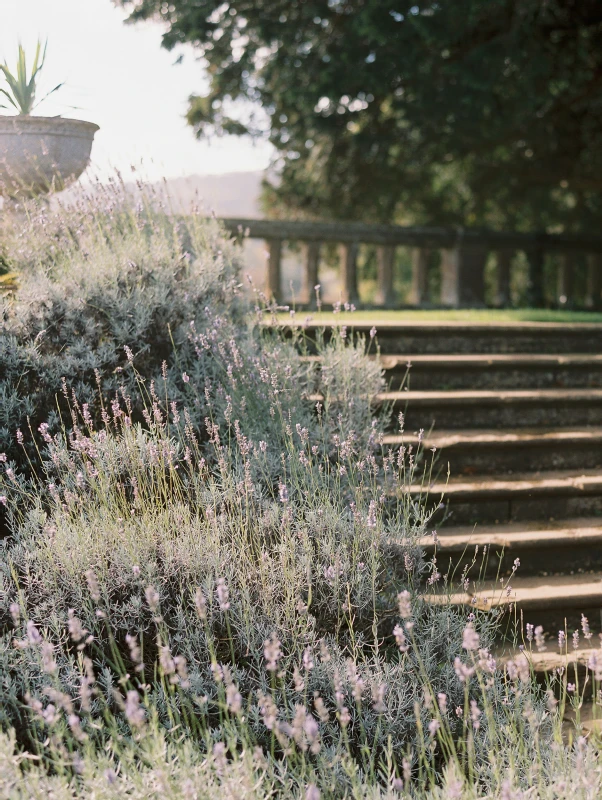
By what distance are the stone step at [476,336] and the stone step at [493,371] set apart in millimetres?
147

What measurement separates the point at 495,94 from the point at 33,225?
732 centimetres

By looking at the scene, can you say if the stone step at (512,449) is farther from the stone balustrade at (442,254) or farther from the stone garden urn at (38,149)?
the stone balustrade at (442,254)

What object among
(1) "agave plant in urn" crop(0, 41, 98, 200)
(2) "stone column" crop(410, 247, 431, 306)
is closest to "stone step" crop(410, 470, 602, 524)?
(1) "agave plant in urn" crop(0, 41, 98, 200)

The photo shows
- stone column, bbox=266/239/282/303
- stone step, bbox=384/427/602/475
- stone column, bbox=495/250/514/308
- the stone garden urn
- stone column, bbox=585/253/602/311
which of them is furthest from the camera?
A: stone column, bbox=585/253/602/311

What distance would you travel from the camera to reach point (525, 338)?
608cm

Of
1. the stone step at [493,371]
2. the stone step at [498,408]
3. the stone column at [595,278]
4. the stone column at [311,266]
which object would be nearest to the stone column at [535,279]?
the stone column at [595,278]

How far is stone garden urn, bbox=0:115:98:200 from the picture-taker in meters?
5.91

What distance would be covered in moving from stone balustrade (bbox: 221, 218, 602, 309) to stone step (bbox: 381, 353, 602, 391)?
10.1 ft

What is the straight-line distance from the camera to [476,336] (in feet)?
19.5

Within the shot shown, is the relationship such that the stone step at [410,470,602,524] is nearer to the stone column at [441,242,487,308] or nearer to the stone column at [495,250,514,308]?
the stone column at [441,242,487,308]

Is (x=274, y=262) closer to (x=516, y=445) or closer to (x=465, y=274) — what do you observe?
(x=465, y=274)

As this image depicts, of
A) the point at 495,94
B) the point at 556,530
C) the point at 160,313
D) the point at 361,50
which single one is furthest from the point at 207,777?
the point at 495,94

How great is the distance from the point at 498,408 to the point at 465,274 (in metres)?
5.50

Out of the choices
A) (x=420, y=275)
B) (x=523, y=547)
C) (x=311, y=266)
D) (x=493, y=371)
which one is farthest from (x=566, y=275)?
(x=523, y=547)
